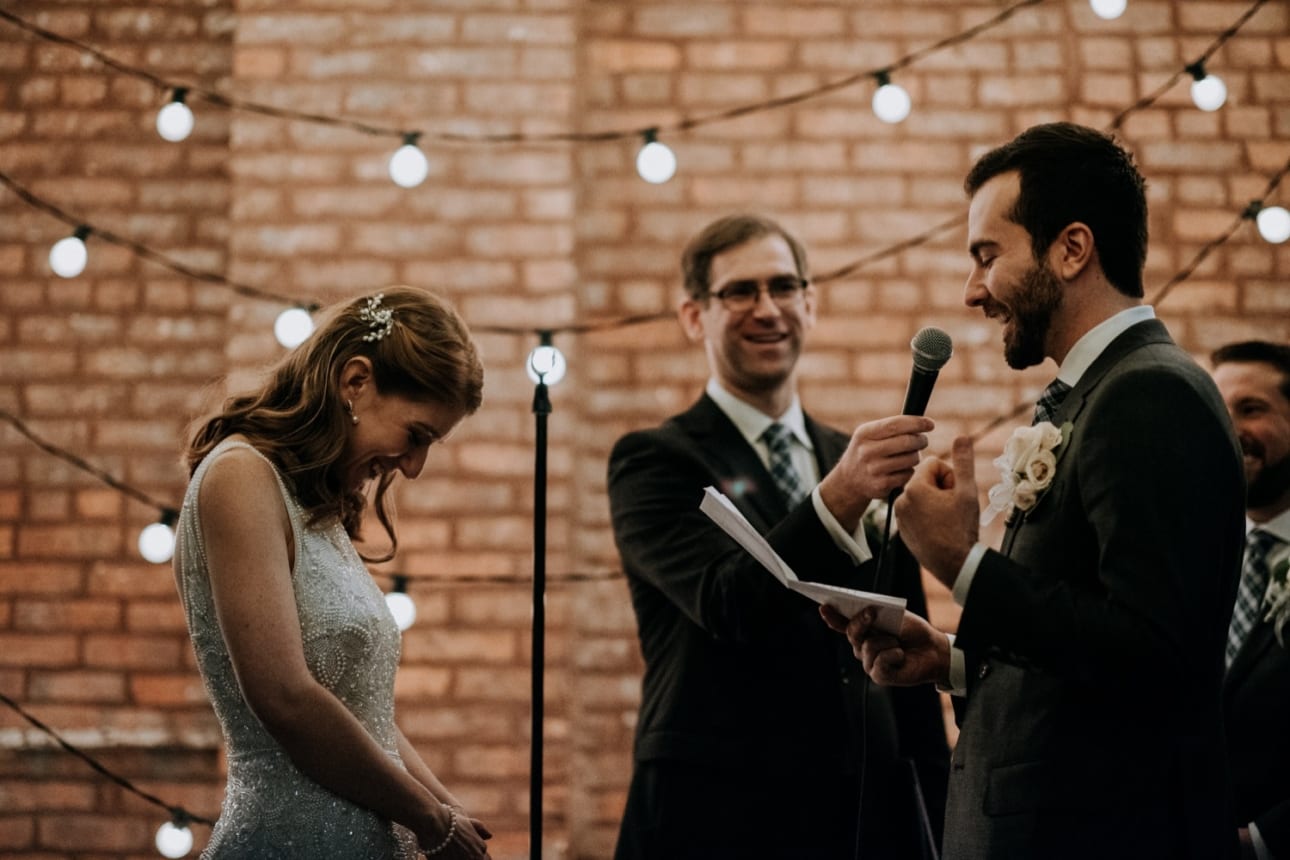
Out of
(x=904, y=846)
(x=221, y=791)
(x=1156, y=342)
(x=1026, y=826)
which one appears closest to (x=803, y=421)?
(x=904, y=846)

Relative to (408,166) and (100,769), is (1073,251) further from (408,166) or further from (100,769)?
(100,769)

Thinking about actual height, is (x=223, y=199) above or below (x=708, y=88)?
below

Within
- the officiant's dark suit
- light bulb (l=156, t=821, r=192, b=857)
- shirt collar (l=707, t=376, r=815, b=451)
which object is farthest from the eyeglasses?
light bulb (l=156, t=821, r=192, b=857)

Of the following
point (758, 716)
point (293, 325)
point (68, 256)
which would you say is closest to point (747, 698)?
point (758, 716)

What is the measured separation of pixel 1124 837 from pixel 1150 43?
9.45 feet

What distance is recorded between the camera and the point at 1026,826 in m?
1.59

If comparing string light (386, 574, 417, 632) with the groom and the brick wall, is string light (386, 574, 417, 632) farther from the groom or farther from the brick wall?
the groom

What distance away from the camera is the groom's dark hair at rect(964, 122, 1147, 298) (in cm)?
181

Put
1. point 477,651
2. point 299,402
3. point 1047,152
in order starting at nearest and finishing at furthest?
1. point 1047,152
2. point 299,402
3. point 477,651

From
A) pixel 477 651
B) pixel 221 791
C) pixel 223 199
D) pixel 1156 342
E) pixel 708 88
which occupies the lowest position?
pixel 221 791

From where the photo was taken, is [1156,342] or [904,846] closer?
[1156,342]

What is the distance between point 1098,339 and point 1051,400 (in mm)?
106

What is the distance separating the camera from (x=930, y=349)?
1809 mm

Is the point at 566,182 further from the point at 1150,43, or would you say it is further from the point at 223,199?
the point at 1150,43
